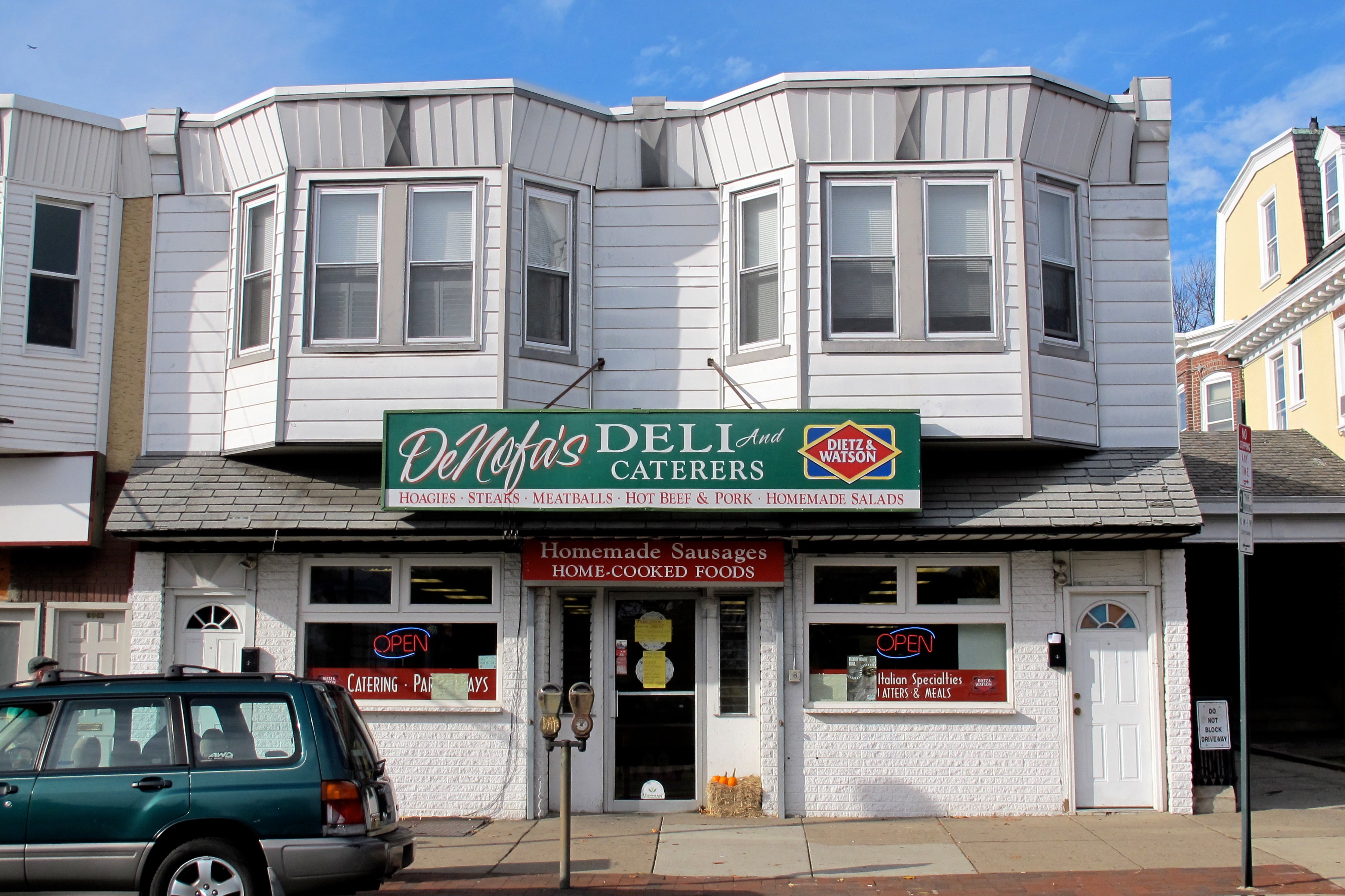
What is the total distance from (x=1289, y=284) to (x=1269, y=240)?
237 cm

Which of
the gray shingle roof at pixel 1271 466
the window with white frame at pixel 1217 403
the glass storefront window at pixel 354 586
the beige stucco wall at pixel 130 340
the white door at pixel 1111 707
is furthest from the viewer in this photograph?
the window with white frame at pixel 1217 403

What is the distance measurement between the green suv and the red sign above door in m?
3.79

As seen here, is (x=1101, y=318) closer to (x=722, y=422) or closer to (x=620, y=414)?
(x=722, y=422)

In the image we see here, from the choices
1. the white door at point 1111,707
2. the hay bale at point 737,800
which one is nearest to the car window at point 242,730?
the hay bale at point 737,800

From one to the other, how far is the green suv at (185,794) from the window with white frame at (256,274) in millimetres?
4933

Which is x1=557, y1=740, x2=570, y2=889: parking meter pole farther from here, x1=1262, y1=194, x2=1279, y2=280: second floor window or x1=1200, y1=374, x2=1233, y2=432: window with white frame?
x1=1200, y1=374, x2=1233, y2=432: window with white frame

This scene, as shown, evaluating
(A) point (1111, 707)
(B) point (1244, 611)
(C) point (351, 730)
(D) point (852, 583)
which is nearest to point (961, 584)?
(D) point (852, 583)

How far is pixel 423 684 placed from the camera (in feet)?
36.5

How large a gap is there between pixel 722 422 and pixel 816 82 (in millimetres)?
3469

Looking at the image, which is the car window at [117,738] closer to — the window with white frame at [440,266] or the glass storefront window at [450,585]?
the glass storefront window at [450,585]

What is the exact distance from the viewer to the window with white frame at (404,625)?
11.1 metres

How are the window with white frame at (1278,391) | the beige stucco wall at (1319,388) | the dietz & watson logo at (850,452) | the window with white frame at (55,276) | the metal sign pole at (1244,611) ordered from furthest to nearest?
the window with white frame at (1278,391), the beige stucco wall at (1319,388), the window with white frame at (55,276), the dietz & watson logo at (850,452), the metal sign pole at (1244,611)

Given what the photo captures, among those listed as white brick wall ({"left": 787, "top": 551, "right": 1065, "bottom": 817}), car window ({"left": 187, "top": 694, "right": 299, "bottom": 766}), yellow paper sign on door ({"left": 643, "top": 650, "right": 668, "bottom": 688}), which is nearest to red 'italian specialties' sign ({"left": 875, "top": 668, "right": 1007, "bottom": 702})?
white brick wall ({"left": 787, "top": 551, "right": 1065, "bottom": 817})

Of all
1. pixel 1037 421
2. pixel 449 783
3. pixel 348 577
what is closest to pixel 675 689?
pixel 449 783
